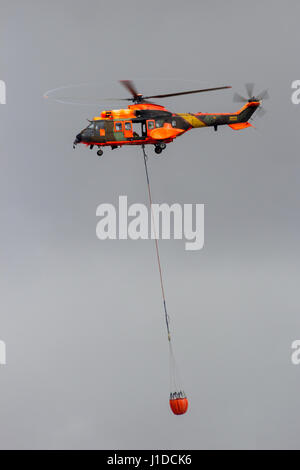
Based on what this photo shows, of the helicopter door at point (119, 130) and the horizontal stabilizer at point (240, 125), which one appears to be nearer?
the helicopter door at point (119, 130)

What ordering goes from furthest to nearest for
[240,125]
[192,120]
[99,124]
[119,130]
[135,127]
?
[240,125] < [192,120] < [99,124] < [135,127] < [119,130]

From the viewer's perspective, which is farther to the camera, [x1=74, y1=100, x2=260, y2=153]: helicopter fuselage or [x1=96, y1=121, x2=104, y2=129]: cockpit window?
[x1=96, y1=121, x2=104, y2=129]: cockpit window

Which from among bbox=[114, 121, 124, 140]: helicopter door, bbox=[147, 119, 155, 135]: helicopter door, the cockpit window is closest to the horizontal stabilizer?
bbox=[147, 119, 155, 135]: helicopter door

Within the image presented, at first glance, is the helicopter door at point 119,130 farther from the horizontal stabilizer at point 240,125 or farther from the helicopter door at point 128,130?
the horizontal stabilizer at point 240,125

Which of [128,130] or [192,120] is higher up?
[192,120]

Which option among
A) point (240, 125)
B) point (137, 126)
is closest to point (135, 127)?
point (137, 126)

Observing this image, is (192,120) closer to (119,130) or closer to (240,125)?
(240,125)

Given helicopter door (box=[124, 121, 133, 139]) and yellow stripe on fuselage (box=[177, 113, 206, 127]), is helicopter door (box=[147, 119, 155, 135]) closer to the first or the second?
helicopter door (box=[124, 121, 133, 139])

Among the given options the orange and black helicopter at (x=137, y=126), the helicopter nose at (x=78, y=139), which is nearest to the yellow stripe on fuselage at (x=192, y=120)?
the orange and black helicopter at (x=137, y=126)
